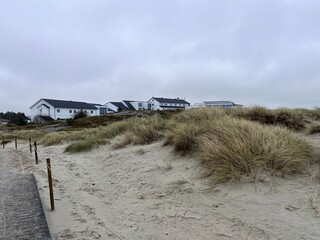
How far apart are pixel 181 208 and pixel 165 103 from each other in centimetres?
10445

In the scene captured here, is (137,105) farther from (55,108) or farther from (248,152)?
(248,152)

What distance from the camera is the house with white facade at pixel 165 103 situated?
356 ft

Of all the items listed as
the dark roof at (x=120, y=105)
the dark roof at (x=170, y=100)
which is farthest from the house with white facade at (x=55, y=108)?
the dark roof at (x=170, y=100)

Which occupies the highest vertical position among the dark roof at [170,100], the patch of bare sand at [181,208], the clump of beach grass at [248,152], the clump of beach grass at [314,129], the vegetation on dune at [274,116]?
the dark roof at [170,100]

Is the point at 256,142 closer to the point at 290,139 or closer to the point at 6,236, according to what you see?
the point at 290,139

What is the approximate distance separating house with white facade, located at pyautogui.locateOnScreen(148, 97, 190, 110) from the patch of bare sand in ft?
328

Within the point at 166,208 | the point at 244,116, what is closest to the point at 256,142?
the point at 166,208

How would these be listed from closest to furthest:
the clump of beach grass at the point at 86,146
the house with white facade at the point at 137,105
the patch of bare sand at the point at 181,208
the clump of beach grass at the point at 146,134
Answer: the patch of bare sand at the point at 181,208, the clump of beach grass at the point at 146,134, the clump of beach grass at the point at 86,146, the house with white facade at the point at 137,105

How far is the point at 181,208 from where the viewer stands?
17.5 ft

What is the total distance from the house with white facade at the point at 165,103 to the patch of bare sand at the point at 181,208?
328 ft

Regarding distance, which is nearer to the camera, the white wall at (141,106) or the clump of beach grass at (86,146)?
the clump of beach grass at (86,146)

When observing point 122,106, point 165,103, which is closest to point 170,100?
point 165,103

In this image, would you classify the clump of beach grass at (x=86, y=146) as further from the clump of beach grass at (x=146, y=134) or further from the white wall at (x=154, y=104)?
the white wall at (x=154, y=104)

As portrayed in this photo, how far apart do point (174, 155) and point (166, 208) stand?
312cm
